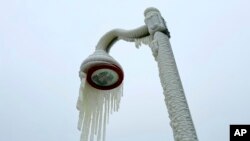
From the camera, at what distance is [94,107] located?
4.44m

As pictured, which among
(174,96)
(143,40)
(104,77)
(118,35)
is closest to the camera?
(174,96)

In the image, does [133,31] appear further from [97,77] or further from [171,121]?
[171,121]

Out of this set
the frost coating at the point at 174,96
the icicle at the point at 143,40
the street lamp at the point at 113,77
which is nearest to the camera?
the frost coating at the point at 174,96

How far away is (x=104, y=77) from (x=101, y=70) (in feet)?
0.47

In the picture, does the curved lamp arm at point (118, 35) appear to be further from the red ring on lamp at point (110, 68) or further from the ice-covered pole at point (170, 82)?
the red ring on lamp at point (110, 68)

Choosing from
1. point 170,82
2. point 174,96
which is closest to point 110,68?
point 170,82

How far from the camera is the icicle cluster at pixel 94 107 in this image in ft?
13.9

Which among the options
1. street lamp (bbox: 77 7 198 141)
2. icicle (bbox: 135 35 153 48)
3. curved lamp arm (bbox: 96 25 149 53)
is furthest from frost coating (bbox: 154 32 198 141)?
curved lamp arm (bbox: 96 25 149 53)

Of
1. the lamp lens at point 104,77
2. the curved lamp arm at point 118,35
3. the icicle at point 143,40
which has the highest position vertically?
the curved lamp arm at point 118,35

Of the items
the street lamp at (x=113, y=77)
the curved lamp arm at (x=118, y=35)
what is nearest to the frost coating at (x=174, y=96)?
the street lamp at (x=113, y=77)

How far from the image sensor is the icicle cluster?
13.9 ft

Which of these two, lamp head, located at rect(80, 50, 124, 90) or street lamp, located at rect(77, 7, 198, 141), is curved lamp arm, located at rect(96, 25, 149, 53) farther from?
lamp head, located at rect(80, 50, 124, 90)

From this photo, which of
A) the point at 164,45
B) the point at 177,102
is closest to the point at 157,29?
the point at 164,45

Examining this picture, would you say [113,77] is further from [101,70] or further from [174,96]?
[174,96]
